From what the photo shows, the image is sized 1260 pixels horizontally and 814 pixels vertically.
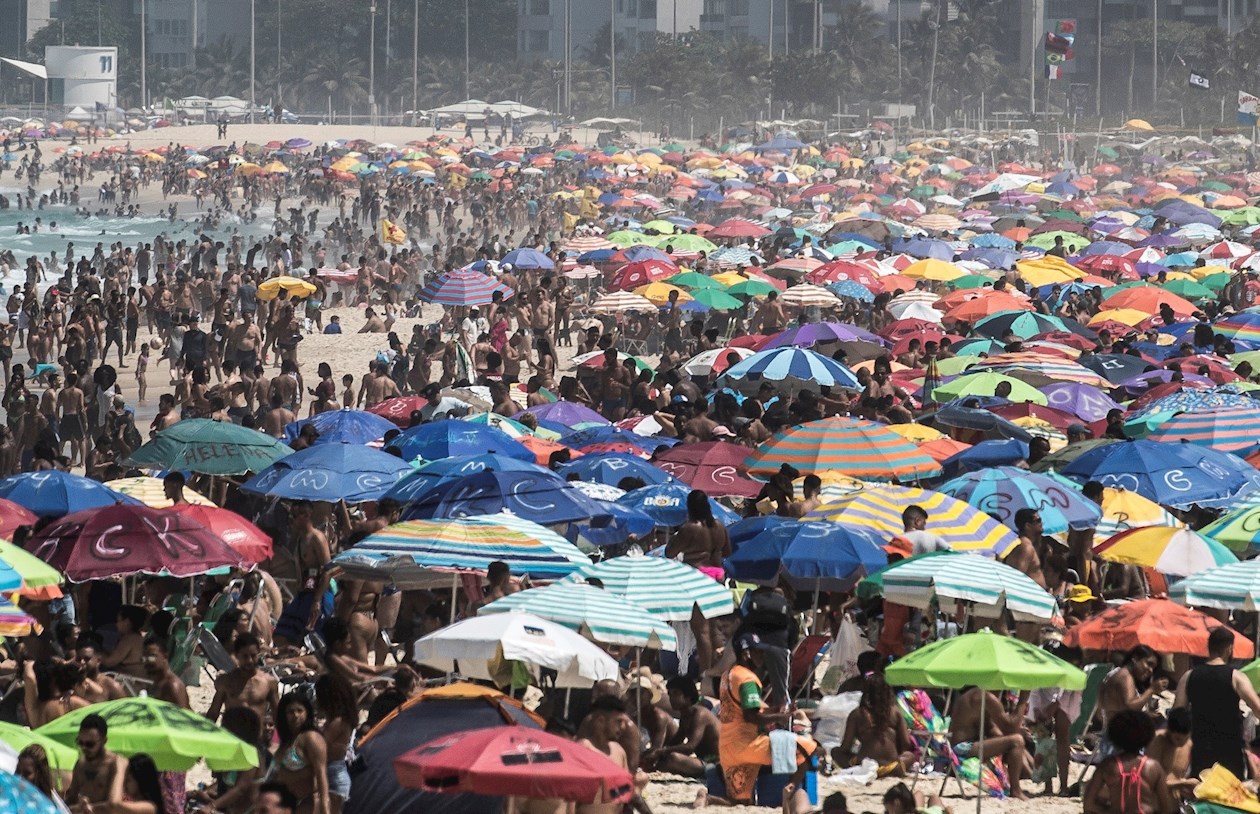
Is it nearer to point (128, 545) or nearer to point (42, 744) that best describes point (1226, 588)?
point (128, 545)

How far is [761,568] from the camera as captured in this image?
10945 mm

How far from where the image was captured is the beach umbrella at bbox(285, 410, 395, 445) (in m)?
15.2

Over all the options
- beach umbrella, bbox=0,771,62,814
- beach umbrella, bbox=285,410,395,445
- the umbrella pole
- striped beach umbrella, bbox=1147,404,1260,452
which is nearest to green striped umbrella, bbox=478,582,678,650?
the umbrella pole

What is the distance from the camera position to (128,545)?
10695 millimetres

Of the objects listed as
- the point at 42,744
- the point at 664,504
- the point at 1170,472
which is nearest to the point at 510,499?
the point at 664,504

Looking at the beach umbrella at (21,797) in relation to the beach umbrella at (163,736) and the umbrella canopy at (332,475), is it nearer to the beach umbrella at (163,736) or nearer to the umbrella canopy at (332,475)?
the beach umbrella at (163,736)

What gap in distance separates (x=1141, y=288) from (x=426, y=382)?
8.35 m

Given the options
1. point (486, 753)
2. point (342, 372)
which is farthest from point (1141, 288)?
point (486, 753)

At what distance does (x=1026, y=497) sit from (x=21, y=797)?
7678 mm

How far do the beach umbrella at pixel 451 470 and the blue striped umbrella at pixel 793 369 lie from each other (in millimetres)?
4601

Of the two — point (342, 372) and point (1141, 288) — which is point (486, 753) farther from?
point (342, 372)

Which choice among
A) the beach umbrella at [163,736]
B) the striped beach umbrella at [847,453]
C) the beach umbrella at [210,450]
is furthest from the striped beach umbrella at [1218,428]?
the beach umbrella at [163,736]

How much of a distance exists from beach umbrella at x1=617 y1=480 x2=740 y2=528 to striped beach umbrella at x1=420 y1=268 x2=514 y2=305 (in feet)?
42.5

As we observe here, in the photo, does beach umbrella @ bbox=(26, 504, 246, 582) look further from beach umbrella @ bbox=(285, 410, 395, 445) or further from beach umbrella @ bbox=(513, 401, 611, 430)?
beach umbrella @ bbox=(513, 401, 611, 430)
